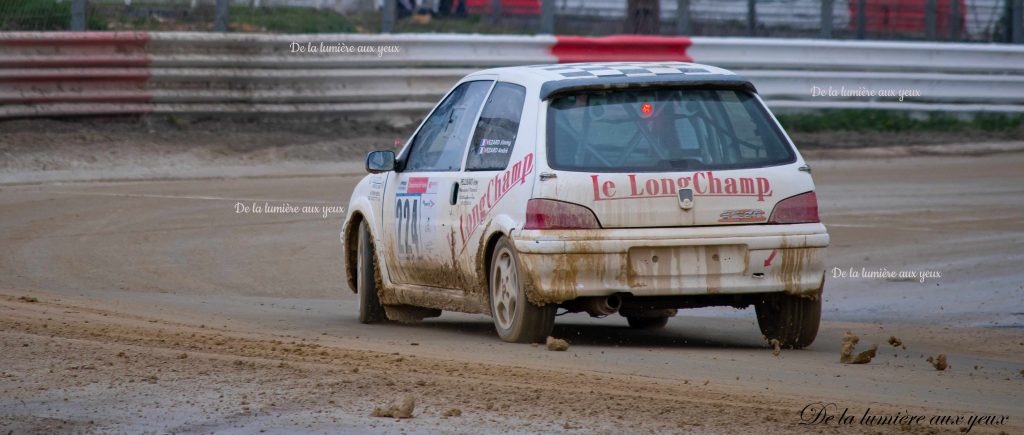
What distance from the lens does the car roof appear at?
7734 mm

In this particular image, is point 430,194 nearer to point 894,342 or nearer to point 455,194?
point 455,194

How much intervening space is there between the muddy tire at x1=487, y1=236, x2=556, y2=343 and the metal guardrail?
35.0ft

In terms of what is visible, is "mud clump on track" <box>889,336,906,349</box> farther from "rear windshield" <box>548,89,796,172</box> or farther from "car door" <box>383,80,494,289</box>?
"car door" <box>383,80,494,289</box>

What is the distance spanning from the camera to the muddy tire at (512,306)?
7.56 m

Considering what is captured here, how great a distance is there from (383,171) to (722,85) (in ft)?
7.37

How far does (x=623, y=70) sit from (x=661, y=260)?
1148 millimetres

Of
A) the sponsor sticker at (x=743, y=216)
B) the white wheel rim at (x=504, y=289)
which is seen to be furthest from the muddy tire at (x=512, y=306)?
the sponsor sticker at (x=743, y=216)

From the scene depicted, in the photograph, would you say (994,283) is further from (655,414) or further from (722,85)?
(655,414)

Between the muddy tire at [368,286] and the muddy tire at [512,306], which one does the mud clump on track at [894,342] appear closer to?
the muddy tire at [512,306]

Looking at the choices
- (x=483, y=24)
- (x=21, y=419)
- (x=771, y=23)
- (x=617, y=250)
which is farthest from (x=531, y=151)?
(x=771, y=23)

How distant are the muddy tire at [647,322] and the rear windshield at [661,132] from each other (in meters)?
1.92

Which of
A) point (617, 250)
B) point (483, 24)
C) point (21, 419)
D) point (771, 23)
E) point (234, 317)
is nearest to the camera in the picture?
point (21, 419)

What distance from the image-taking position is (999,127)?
22.4 m

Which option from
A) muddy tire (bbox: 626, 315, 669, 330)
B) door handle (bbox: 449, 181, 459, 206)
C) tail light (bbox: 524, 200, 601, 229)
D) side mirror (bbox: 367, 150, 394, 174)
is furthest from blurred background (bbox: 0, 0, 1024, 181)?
tail light (bbox: 524, 200, 601, 229)
